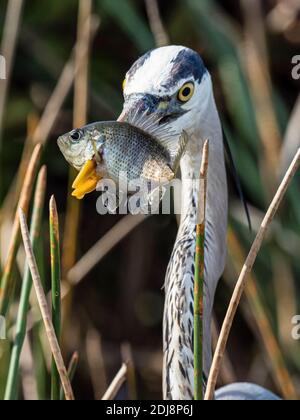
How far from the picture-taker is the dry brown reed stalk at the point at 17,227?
1221 millimetres

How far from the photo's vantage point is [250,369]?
2500 millimetres

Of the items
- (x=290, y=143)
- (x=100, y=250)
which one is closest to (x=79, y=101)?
(x=100, y=250)

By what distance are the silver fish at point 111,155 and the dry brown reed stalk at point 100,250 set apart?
855mm

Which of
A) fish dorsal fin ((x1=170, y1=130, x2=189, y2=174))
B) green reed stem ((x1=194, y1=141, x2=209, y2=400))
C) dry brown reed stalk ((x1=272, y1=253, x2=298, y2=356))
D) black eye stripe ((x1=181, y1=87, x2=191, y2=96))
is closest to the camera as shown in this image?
green reed stem ((x1=194, y1=141, x2=209, y2=400))

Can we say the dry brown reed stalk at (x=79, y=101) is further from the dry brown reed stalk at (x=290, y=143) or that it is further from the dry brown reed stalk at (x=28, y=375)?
the dry brown reed stalk at (x=290, y=143)

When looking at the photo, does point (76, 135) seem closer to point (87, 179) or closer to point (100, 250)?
point (87, 179)

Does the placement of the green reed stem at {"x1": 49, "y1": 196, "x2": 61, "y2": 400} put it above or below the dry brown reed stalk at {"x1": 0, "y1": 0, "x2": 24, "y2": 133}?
below

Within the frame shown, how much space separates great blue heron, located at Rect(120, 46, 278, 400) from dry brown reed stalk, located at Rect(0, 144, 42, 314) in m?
0.14

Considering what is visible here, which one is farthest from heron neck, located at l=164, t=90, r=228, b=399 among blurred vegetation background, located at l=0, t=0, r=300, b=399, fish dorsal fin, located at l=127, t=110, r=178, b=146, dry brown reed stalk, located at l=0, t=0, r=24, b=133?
dry brown reed stalk, located at l=0, t=0, r=24, b=133

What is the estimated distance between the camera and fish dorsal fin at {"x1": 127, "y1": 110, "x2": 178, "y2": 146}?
1187 millimetres

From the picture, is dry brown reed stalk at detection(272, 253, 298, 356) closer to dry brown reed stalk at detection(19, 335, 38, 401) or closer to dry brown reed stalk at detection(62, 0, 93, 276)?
dry brown reed stalk at detection(62, 0, 93, 276)

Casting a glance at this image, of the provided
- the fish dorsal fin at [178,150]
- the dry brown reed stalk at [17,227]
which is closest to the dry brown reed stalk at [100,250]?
the dry brown reed stalk at [17,227]
